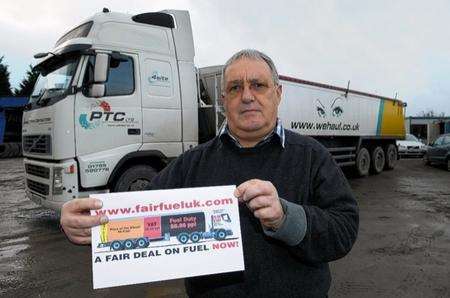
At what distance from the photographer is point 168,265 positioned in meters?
1.82

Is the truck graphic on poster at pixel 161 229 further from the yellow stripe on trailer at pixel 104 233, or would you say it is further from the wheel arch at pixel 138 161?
the wheel arch at pixel 138 161

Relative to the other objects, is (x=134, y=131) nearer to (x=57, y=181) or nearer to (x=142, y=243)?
(x=57, y=181)

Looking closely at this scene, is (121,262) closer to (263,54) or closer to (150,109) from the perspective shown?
(263,54)

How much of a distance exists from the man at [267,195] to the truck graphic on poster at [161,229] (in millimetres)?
83

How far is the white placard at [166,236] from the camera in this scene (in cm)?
179

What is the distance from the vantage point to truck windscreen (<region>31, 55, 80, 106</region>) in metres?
6.82

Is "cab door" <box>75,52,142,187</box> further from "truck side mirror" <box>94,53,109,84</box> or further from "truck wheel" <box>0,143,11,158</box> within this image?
"truck wheel" <box>0,143,11,158</box>

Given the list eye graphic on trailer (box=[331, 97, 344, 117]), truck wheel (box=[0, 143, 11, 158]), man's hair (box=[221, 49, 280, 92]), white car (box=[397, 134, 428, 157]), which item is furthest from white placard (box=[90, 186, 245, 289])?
truck wheel (box=[0, 143, 11, 158])

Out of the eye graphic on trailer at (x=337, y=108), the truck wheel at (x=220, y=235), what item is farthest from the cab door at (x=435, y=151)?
the truck wheel at (x=220, y=235)

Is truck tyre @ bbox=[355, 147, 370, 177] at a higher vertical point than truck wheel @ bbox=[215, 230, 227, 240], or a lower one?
lower

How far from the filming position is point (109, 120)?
6.92m

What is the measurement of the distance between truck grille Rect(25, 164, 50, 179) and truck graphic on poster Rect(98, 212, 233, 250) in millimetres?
5458

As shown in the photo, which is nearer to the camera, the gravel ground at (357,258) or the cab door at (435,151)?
the gravel ground at (357,258)

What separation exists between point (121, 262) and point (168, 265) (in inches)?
7.2
